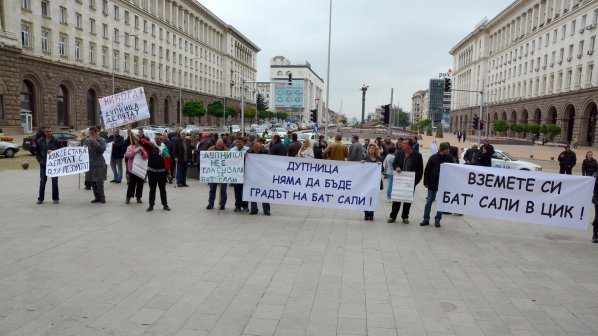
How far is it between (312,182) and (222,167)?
212 centimetres

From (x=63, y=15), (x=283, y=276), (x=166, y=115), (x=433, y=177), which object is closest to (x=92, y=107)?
(x=63, y=15)

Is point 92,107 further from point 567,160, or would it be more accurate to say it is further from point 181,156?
point 567,160

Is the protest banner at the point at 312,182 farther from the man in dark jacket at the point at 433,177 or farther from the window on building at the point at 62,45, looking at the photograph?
the window on building at the point at 62,45

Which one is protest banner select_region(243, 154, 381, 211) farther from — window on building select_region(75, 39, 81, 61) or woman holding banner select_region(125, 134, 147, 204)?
window on building select_region(75, 39, 81, 61)

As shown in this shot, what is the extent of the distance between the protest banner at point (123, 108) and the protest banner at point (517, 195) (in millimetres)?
8002

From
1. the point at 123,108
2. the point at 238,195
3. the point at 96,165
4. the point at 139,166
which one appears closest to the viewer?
the point at 238,195

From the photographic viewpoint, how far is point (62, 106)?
48.6 metres

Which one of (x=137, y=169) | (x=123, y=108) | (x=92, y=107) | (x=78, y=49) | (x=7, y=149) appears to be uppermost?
(x=78, y=49)

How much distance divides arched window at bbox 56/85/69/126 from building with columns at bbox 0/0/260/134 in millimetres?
107

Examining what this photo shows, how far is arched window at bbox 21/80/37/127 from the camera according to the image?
4262cm

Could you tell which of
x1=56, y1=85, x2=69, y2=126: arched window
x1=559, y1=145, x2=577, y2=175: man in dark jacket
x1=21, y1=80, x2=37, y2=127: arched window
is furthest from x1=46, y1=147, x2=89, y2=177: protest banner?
x1=56, y1=85, x2=69, y2=126: arched window

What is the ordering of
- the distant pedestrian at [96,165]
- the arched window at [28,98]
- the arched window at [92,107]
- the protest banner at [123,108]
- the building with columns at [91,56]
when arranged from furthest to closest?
the arched window at [92,107], the arched window at [28,98], the building with columns at [91,56], the protest banner at [123,108], the distant pedestrian at [96,165]

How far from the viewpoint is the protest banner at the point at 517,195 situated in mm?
8867

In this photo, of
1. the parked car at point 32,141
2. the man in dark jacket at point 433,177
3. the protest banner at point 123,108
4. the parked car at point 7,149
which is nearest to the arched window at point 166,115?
the parked car at point 32,141
